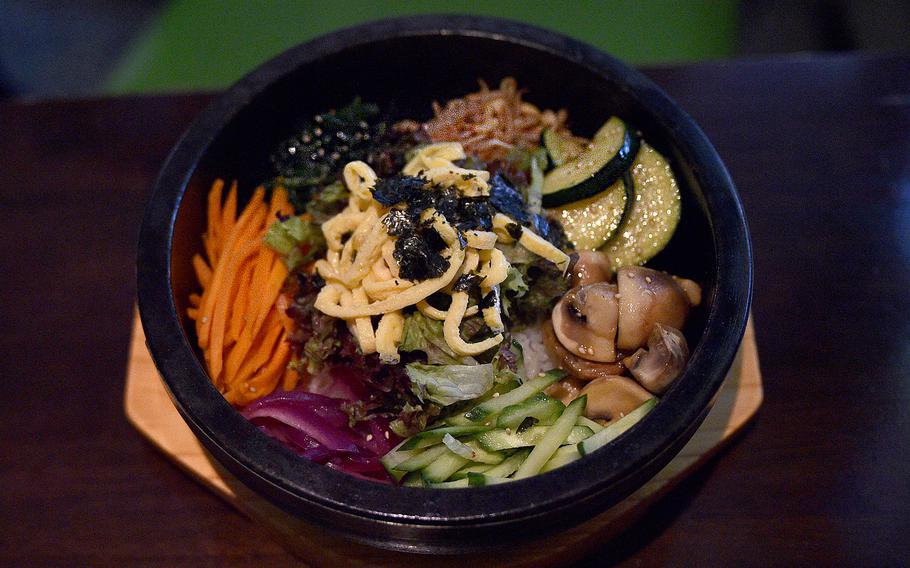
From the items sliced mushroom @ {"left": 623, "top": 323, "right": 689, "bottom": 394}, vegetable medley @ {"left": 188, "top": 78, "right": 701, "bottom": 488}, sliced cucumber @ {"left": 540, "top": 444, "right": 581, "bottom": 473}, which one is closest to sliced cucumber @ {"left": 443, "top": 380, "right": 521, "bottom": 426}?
vegetable medley @ {"left": 188, "top": 78, "right": 701, "bottom": 488}

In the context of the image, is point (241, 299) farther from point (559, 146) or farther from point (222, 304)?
point (559, 146)

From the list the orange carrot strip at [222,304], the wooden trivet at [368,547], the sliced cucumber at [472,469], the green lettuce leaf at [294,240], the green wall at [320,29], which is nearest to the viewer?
the sliced cucumber at [472,469]

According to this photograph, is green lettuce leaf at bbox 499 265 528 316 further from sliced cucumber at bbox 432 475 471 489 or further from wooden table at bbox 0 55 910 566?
wooden table at bbox 0 55 910 566

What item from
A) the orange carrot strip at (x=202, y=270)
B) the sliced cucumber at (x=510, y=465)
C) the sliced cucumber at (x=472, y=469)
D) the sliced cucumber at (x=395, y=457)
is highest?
the orange carrot strip at (x=202, y=270)

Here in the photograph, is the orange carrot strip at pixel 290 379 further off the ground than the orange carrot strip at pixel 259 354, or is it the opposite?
the orange carrot strip at pixel 259 354

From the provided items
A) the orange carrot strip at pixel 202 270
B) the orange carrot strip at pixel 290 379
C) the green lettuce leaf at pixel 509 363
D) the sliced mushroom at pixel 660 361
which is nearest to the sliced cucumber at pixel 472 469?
the green lettuce leaf at pixel 509 363

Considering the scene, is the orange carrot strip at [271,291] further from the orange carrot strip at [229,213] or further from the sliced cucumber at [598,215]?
the sliced cucumber at [598,215]

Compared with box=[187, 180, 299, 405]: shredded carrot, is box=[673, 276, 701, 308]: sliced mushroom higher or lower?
higher
